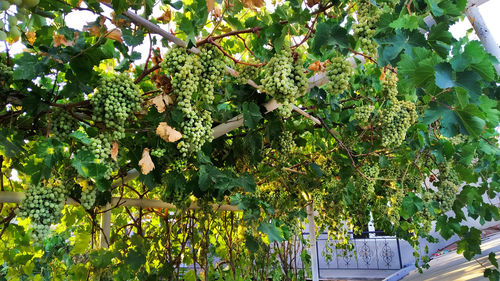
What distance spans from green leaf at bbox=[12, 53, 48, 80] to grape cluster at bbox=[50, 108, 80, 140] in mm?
155

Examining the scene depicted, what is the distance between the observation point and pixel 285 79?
3.77 ft

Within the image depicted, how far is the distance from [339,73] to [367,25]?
0.67 feet

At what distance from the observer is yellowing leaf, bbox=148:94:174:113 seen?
4.25 feet

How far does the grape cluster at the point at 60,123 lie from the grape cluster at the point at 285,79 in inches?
29.0

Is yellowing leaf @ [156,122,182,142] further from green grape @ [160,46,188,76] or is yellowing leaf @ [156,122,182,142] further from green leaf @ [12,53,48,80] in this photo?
green leaf @ [12,53,48,80]

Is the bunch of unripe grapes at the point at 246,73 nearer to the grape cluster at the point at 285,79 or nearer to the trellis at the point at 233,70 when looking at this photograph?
the trellis at the point at 233,70

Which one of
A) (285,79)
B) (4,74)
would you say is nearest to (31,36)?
(4,74)

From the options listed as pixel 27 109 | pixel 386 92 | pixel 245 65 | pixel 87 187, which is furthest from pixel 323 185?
pixel 27 109

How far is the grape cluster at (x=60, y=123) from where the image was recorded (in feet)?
4.30

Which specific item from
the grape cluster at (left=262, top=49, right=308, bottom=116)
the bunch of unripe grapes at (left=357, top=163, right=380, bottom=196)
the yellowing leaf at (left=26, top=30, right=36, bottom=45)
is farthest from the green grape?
the bunch of unripe grapes at (left=357, top=163, right=380, bottom=196)

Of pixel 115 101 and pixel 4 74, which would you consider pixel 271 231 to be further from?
pixel 4 74

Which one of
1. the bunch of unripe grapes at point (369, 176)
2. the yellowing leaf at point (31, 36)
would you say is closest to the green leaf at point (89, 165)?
the yellowing leaf at point (31, 36)

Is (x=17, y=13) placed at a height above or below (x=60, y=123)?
above

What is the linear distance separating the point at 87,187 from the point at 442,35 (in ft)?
4.35
